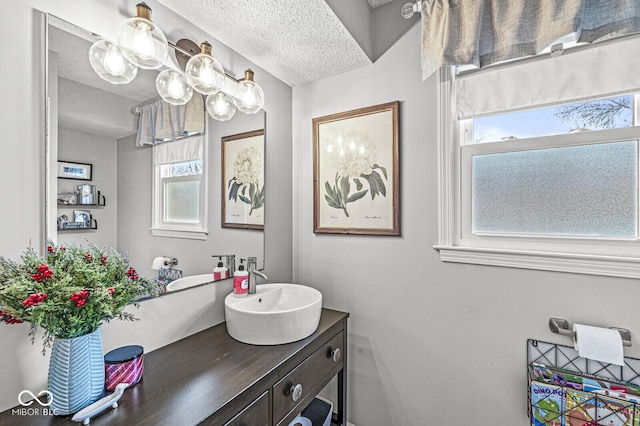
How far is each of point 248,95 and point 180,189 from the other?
24.0 inches

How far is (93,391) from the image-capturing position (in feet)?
2.72

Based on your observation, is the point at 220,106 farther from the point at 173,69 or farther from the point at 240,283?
the point at 240,283

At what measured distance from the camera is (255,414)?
98cm

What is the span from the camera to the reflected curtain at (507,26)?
1098 millimetres

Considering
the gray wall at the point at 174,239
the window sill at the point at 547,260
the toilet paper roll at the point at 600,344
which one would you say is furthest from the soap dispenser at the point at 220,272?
the toilet paper roll at the point at 600,344

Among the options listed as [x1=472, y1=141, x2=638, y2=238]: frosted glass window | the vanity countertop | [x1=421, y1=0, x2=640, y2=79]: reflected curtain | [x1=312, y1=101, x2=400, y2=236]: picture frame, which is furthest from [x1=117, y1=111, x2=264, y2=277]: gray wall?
[x1=472, y1=141, x2=638, y2=238]: frosted glass window

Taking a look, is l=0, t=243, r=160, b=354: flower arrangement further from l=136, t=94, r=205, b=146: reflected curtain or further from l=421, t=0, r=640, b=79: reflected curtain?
l=421, t=0, r=640, b=79: reflected curtain

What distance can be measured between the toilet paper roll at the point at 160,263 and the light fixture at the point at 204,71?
2.46 ft

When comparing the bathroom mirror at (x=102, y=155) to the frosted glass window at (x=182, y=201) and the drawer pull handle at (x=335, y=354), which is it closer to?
the frosted glass window at (x=182, y=201)

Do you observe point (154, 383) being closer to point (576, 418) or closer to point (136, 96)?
point (136, 96)

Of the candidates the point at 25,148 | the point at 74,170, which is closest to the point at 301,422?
the point at 74,170

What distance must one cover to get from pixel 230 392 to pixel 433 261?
110cm

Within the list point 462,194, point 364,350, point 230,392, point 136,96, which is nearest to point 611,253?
point 462,194

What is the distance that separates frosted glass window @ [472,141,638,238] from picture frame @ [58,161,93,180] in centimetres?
163
